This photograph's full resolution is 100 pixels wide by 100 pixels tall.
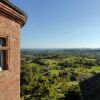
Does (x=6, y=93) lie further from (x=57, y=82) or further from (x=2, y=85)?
(x=57, y=82)

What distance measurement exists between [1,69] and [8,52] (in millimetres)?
655

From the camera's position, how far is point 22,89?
44.6 meters

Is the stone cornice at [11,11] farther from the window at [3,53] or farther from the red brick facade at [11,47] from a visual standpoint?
the window at [3,53]

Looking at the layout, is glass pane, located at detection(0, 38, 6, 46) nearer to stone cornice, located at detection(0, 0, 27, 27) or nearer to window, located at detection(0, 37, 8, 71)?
window, located at detection(0, 37, 8, 71)

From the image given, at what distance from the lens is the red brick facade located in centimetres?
787

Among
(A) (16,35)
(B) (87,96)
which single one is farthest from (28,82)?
(A) (16,35)

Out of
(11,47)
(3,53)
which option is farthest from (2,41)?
(11,47)

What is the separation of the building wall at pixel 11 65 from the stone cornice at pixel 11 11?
151mm

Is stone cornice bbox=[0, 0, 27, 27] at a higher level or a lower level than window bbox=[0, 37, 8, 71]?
higher

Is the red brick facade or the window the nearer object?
the red brick facade

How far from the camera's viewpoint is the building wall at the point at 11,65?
798cm

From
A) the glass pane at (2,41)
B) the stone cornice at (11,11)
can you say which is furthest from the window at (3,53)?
the stone cornice at (11,11)

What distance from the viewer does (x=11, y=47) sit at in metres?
8.77

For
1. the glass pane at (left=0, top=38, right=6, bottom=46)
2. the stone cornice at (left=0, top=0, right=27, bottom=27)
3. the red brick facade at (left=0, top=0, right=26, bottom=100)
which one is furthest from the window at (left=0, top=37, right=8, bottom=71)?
the stone cornice at (left=0, top=0, right=27, bottom=27)
